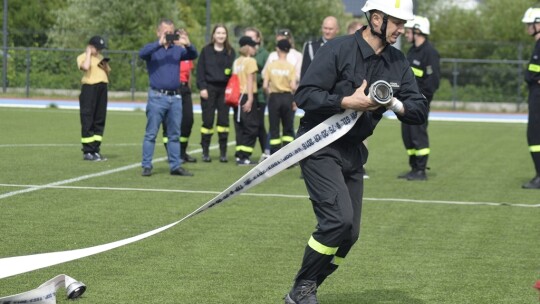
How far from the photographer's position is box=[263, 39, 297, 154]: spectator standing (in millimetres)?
16688

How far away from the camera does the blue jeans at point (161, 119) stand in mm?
14688

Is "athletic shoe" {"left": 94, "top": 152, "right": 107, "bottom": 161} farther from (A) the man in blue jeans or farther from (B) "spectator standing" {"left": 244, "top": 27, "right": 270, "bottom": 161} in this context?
(B) "spectator standing" {"left": 244, "top": 27, "right": 270, "bottom": 161}

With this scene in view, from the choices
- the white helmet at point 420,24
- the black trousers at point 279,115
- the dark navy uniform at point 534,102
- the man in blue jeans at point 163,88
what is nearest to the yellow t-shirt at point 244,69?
the black trousers at point 279,115

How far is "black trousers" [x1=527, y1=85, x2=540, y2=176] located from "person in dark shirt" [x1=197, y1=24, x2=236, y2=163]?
4998mm

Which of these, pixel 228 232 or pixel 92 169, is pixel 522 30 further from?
pixel 228 232

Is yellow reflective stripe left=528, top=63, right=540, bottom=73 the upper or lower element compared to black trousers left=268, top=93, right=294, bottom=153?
upper

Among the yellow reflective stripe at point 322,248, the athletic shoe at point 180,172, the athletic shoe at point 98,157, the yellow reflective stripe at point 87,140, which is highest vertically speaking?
the yellow reflective stripe at point 322,248

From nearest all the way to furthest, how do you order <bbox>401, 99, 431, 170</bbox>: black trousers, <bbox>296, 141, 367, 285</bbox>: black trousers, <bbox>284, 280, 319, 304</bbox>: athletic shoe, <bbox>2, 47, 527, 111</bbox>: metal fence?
<bbox>296, 141, 367, 285</bbox>: black trousers → <bbox>284, 280, 319, 304</bbox>: athletic shoe → <bbox>401, 99, 431, 170</bbox>: black trousers → <bbox>2, 47, 527, 111</bbox>: metal fence

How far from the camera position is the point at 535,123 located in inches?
597

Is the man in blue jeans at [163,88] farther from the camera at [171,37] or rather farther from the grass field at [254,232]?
the grass field at [254,232]

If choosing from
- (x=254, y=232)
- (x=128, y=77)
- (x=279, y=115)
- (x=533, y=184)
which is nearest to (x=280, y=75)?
(x=279, y=115)

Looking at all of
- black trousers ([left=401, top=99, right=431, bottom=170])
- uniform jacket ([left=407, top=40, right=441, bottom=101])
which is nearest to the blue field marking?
black trousers ([left=401, top=99, right=431, bottom=170])

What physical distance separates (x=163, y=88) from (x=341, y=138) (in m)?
7.78

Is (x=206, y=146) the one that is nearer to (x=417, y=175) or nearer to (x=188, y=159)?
(x=188, y=159)
